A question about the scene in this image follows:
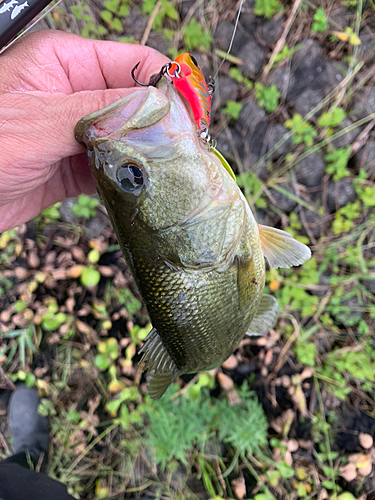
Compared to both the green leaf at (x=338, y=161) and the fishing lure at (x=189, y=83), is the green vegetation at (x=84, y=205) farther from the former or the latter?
the green leaf at (x=338, y=161)

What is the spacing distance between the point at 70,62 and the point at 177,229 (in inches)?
57.3

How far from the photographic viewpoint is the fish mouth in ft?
3.62

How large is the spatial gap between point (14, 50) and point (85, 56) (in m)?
0.40

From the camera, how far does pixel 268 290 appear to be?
2682 mm

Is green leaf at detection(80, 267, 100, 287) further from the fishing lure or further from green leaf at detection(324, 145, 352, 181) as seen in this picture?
green leaf at detection(324, 145, 352, 181)

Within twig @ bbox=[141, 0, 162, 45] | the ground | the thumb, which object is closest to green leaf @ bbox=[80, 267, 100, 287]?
the ground

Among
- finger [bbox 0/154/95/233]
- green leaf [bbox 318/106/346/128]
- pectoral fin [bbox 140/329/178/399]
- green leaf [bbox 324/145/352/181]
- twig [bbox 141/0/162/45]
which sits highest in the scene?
twig [bbox 141/0/162/45]

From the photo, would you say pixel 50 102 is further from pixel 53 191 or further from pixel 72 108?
pixel 53 191

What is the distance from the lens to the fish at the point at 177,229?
1157mm

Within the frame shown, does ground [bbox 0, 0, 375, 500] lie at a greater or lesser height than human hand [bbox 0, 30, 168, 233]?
lesser

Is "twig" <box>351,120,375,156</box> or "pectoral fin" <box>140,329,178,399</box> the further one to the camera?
"twig" <box>351,120,375,156</box>

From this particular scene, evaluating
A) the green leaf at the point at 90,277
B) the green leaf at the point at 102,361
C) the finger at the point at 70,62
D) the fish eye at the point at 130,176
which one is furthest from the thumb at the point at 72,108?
the green leaf at the point at 102,361

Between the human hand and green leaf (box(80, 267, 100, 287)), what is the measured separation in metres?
0.67

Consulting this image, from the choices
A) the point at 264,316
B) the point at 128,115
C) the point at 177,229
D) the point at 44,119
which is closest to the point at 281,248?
the point at 264,316
